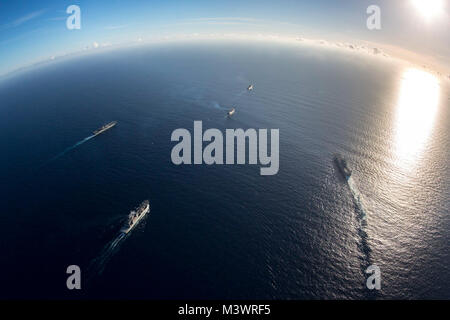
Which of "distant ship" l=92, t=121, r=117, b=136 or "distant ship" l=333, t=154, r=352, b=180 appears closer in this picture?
"distant ship" l=333, t=154, r=352, b=180

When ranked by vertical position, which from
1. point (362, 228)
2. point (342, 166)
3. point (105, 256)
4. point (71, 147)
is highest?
point (71, 147)

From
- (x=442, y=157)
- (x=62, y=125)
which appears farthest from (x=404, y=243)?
(x=62, y=125)

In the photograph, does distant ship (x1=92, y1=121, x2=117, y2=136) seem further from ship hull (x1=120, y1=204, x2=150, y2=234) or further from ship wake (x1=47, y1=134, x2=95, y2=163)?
ship hull (x1=120, y1=204, x2=150, y2=234)

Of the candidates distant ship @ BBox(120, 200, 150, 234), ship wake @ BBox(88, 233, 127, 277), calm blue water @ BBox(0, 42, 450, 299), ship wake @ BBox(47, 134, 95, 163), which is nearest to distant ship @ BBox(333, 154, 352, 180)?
calm blue water @ BBox(0, 42, 450, 299)

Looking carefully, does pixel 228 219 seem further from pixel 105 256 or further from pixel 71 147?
pixel 71 147

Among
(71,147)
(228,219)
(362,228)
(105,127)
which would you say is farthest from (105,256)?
(105,127)
